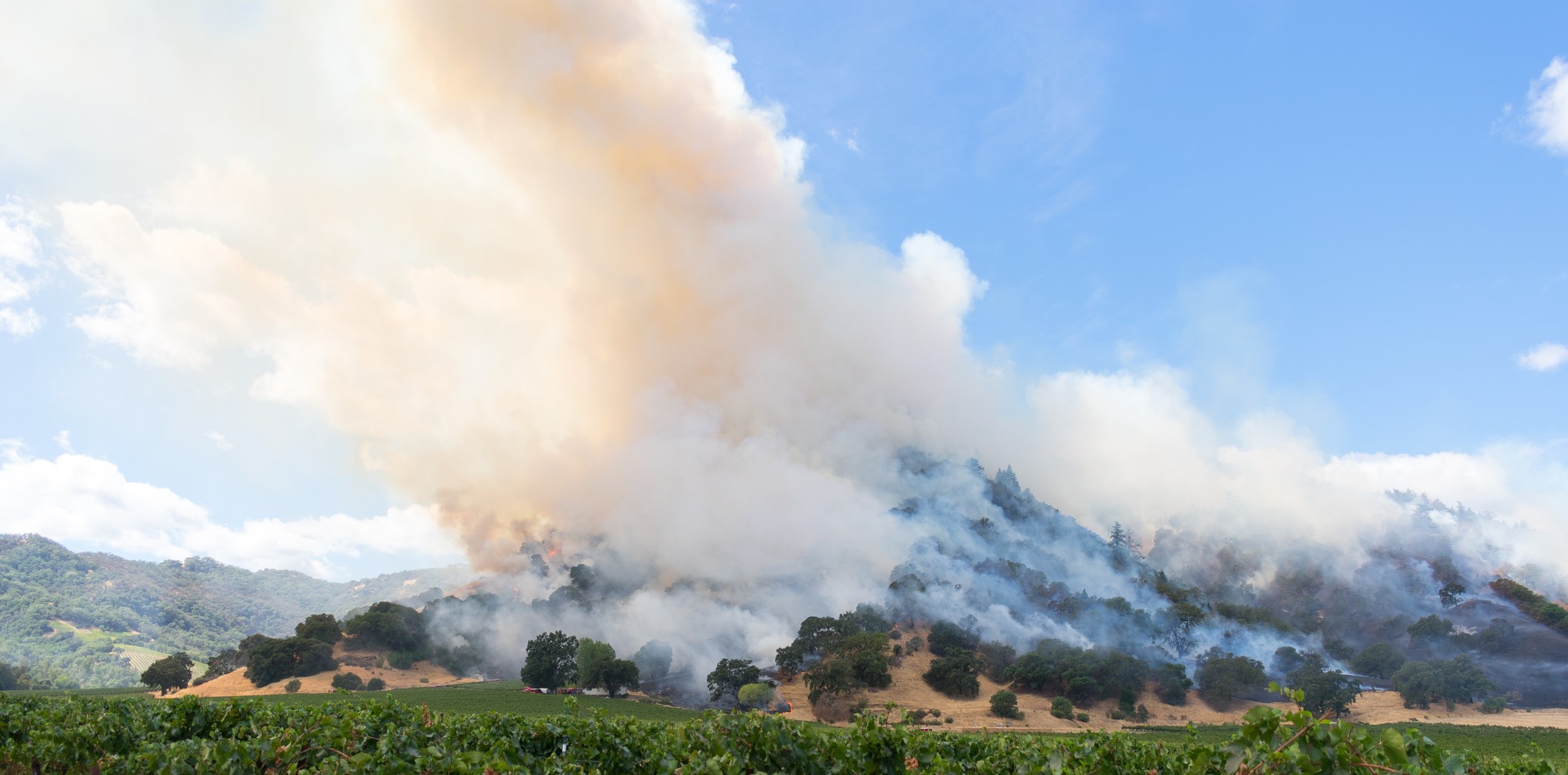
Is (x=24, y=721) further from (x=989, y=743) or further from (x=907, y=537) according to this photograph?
(x=907, y=537)

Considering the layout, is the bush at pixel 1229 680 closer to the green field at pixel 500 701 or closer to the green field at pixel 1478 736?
the green field at pixel 1478 736

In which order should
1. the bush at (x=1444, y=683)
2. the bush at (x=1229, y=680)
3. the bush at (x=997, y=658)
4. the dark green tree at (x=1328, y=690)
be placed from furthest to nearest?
the bush at (x=997, y=658)
the bush at (x=1229, y=680)
the bush at (x=1444, y=683)
the dark green tree at (x=1328, y=690)

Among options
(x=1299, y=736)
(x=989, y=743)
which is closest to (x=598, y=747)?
(x=989, y=743)

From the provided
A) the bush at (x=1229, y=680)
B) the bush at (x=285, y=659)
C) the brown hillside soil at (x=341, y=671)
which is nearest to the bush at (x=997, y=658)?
the bush at (x=1229, y=680)

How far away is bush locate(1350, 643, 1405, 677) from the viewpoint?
110 meters

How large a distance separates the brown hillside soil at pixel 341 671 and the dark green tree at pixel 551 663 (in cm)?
2153

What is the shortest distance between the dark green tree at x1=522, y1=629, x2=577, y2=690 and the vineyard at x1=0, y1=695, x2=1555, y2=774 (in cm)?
9290

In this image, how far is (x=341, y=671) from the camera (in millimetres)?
109562

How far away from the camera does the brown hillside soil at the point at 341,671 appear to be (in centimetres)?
10027

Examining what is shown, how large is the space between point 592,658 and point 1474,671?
377 feet

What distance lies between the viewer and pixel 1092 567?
7421 inches

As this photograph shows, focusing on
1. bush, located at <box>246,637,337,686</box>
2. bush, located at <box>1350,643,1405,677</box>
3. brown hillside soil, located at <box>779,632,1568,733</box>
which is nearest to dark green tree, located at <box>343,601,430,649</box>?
bush, located at <box>246,637,337,686</box>

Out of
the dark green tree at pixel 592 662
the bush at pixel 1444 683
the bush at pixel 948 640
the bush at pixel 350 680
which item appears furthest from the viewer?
the bush at pixel 948 640

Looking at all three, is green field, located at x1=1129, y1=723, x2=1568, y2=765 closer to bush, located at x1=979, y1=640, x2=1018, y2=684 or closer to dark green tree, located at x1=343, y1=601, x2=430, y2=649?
bush, located at x1=979, y1=640, x2=1018, y2=684
